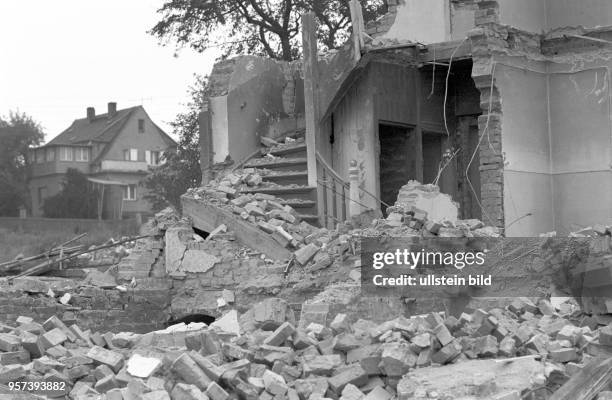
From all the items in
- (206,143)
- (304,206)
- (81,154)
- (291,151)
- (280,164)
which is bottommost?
(304,206)

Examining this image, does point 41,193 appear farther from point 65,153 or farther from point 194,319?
point 194,319

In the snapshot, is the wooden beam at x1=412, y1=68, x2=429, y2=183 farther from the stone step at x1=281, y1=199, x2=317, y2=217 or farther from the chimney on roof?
the chimney on roof

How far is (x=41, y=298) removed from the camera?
13680 millimetres

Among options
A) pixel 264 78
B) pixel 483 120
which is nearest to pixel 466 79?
pixel 483 120

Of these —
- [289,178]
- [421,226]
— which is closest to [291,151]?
[289,178]

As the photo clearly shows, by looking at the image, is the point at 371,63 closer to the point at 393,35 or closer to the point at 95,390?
the point at 393,35

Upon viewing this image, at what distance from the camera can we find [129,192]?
5434cm

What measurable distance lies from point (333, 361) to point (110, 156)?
47.8 m

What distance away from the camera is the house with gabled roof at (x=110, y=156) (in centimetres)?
5438

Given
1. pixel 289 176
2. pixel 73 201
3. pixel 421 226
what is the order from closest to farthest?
pixel 421 226 → pixel 289 176 → pixel 73 201

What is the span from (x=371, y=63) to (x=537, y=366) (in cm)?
881

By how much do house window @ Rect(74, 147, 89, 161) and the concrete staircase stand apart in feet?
137

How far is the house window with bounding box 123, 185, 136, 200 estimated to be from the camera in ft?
177

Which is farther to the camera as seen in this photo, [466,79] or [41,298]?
[466,79]
